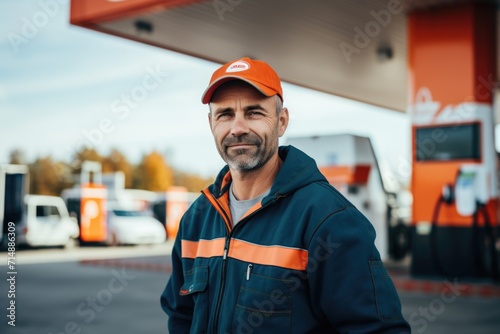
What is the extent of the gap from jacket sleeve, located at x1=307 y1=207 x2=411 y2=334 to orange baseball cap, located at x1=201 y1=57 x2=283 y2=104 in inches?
19.5

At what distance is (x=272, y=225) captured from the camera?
214cm

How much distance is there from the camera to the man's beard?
2195 millimetres

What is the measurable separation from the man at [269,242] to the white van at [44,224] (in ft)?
63.8

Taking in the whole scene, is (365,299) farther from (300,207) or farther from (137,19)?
(137,19)

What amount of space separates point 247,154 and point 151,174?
205ft

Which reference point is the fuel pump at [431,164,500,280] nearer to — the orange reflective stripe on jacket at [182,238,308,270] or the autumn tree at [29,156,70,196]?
the orange reflective stripe on jacket at [182,238,308,270]

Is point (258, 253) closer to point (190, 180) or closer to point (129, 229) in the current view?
point (129, 229)

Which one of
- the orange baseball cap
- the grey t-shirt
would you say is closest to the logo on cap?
the orange baseball cap

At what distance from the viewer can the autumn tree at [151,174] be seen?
2509 inches

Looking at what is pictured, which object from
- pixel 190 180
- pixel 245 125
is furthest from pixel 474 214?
pixel 190 180

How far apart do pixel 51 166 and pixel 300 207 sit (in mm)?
55255

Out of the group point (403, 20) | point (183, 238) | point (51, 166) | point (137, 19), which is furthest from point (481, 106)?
point (51, 166)

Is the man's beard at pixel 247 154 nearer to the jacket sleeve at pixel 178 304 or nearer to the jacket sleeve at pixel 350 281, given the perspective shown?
the jacket sleeve at pixel 350 281

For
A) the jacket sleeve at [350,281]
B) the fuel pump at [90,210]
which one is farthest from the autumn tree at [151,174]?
the jacket sleeve at [350,281]
